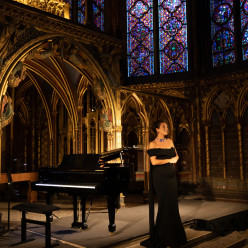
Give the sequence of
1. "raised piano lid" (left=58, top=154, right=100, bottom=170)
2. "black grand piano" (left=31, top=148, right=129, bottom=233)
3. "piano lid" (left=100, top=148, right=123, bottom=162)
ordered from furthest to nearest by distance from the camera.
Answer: "raised piano lid" (left=58, top=154, right=100, bottom=170) < "piano lid" (left=100, top=148, right=123, bottom=162) < "black grand piano" (left=31, top=148, right=129, bottom=233)

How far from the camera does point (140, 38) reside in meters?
12.7

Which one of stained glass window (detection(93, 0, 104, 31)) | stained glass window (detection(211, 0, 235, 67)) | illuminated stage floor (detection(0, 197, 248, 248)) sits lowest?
illuminated stage floor (detection(0, 197, 248, 248))

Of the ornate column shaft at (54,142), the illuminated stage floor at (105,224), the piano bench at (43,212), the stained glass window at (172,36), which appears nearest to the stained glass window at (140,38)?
the stained glass window at (172,36)

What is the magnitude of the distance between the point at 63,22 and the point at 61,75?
10.2ft

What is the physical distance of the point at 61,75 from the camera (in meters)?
11.4

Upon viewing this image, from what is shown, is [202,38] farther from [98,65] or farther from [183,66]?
[98,65]

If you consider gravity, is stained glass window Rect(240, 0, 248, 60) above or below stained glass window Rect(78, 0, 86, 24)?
below

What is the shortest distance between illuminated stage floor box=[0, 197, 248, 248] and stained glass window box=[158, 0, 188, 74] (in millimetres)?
5149

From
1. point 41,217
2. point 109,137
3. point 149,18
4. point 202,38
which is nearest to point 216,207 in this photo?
point 109,137

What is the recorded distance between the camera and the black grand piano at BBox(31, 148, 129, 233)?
223 inches

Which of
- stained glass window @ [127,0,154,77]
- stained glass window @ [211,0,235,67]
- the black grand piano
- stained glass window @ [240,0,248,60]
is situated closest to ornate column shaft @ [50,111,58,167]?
stained glass window @ [127,0,154,77]

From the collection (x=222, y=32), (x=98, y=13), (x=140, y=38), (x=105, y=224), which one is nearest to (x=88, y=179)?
(x=105, y=224)

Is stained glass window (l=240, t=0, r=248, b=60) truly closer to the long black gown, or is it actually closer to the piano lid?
the piano lid

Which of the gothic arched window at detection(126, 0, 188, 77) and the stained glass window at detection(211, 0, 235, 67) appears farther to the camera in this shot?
the gothic arched window at detection(126, 0, 188, 77)
